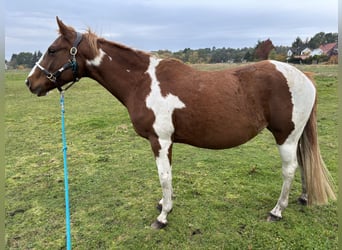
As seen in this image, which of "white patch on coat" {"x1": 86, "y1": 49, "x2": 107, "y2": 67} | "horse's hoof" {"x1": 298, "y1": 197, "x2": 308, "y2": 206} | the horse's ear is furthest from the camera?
"horse's hoof" {"x1": 298, "y1": 197, "x2": 308, "y2": 206}

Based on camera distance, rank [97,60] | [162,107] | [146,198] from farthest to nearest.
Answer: [146,198], [97,60], [162,107]

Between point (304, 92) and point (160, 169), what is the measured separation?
171 cm

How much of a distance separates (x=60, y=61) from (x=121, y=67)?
62 cm

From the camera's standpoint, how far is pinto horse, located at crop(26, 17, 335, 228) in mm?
2744

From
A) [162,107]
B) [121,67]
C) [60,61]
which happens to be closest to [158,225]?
[162,107]

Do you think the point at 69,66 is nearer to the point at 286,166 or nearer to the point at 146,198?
the point at 146,198

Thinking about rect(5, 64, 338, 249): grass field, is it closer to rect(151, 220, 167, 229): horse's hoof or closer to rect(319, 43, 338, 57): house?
rect(151, 220, 167, 229): horse's hoof

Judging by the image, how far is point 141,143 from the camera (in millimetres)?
5723

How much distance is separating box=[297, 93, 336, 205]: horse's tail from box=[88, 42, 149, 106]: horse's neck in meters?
1.95

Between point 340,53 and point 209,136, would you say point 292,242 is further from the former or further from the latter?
point 340,53

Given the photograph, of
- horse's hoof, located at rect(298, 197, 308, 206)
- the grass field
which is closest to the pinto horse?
the grass field

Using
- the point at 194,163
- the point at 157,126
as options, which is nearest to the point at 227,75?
the point at 157,126

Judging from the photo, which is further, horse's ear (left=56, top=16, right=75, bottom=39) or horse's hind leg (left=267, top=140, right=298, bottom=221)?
horse's hind leg (left=267, top=140, right=298, bottom=221)

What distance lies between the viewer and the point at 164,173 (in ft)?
9.46
